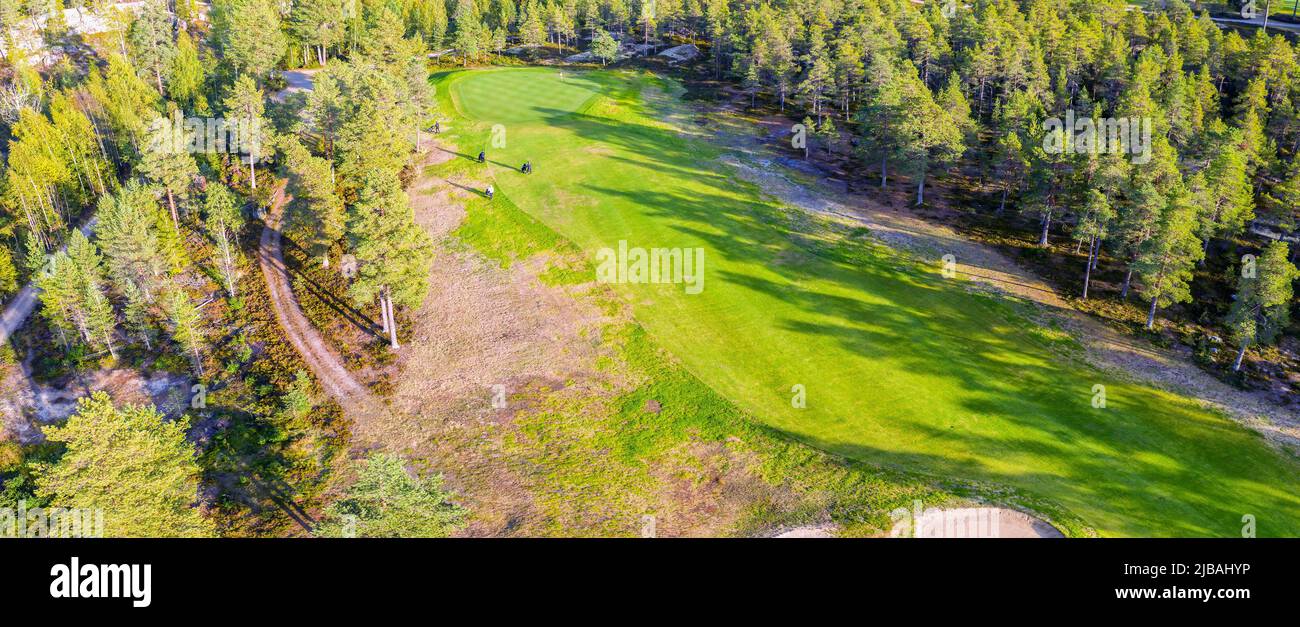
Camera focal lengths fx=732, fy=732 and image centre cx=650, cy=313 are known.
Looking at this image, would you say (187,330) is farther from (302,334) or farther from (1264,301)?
(1264,301)

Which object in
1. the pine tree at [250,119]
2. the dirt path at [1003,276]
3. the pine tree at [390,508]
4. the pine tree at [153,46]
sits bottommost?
the pine tree at [390,508]

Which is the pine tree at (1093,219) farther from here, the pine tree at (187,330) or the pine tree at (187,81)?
the pine tree at (187,81)

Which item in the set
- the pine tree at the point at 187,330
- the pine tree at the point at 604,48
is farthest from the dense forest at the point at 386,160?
the pine tree at the point at 604,48

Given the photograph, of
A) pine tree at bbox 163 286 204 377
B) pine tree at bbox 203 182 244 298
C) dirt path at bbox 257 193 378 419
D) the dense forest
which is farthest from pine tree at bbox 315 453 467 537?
pine tree at bbox 203 182 244 298

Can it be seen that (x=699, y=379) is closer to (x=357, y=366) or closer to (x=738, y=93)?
(x=357, y=366)

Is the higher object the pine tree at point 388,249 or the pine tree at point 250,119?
the pine tree at point 250,119

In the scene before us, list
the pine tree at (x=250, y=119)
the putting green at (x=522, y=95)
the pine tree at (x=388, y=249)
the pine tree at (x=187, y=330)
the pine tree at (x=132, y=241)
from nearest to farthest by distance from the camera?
the pine tree at (x=388, y=249), the pine tree at (x=187, y=330), the pine tree at (x=132, y=241), the pine tree at (x=250, y=119), the putting green at (x=522, y=95)

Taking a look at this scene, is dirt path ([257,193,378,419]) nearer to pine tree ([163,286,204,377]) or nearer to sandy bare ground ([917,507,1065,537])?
pine tree ([163,286,204,377])
